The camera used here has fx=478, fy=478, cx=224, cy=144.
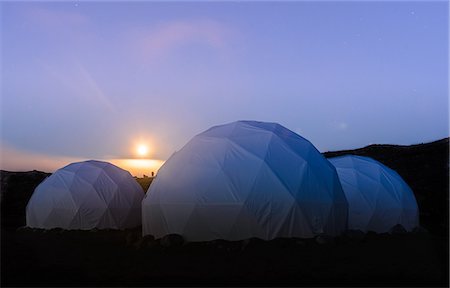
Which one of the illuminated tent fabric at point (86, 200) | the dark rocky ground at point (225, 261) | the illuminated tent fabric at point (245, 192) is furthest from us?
the illuminated tent fabric at point (86, 200)

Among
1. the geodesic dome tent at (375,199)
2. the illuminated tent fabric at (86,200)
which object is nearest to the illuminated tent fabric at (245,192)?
the geodesic dome tent at (375,199)

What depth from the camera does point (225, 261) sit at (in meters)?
15.1

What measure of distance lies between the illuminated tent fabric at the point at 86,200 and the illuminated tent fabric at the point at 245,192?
24.6 ft

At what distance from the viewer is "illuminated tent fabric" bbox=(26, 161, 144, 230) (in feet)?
88.2

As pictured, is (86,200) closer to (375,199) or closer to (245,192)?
(245,192)

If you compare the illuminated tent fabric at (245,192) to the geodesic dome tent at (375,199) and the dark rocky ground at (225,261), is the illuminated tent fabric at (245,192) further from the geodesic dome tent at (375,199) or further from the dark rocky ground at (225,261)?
the geodesic dome tent at (375,199)

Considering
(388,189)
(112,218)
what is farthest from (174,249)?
(388,189)

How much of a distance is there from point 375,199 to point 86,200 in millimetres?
15942

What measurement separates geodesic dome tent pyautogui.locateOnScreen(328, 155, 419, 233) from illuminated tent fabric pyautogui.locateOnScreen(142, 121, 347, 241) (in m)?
4.69

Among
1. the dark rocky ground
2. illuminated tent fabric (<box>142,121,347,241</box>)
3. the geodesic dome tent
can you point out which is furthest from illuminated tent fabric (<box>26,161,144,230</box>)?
the geodesic dome tent

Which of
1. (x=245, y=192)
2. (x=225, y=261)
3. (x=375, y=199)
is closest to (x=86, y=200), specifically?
(x=245, y=192)

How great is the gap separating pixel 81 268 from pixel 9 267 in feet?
6.42

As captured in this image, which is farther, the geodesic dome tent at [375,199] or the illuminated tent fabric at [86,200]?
the illuminated tent fabric at [86,200]

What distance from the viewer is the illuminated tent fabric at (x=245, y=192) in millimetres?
18297
